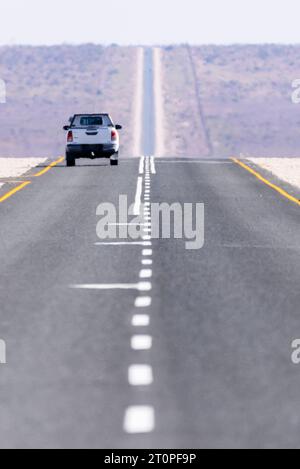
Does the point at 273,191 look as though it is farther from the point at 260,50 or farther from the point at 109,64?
the point at 260,50

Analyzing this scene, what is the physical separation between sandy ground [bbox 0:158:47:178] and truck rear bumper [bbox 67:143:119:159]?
1.88m

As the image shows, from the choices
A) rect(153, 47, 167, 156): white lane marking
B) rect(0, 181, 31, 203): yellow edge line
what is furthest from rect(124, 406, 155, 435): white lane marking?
rect(153, 47, 167, 156): white lane marking

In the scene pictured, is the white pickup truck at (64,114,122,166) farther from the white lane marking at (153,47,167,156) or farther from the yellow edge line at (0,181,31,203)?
the white lane marking at (153,47,167,156)

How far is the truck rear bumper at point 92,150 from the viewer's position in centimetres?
4556

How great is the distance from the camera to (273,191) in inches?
1394

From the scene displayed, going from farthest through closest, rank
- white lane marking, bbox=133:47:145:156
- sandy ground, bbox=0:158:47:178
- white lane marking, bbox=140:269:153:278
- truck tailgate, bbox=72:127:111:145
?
white lane marking, bbox=133:47:145:156 < truck tailgate, bbox=72:127:111:145 < sandy ground, bbox=0:158:47:178 < white lane marking, bbox=140:269:153:278

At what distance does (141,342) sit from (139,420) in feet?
10.1

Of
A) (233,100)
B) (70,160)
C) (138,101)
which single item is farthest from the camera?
(233,100)

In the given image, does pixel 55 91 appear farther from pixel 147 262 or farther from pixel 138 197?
pixel 147 262

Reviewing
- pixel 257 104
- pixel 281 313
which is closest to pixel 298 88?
pixel 257 104

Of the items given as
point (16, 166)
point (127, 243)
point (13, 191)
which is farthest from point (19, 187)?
point (127, 243)

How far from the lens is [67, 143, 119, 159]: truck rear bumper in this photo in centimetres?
4556

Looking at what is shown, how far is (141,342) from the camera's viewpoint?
10.9m

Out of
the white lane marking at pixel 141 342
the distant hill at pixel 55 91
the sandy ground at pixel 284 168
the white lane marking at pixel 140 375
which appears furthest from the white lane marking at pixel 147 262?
the distant hill at pixel 55 91
